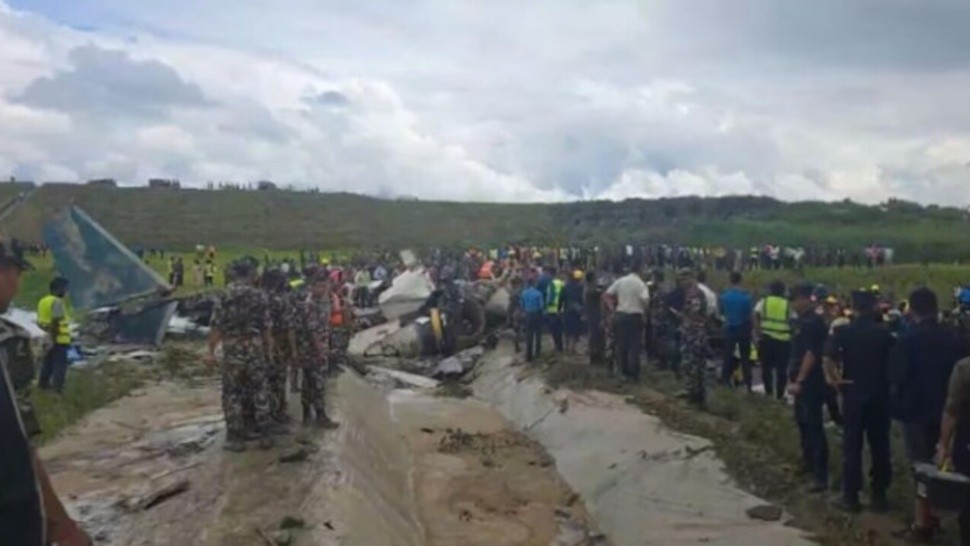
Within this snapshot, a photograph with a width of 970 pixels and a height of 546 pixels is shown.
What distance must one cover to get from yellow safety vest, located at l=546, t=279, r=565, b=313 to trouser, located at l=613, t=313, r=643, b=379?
3.10 metres

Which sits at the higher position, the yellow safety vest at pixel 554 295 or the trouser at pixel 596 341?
the yellow safety vest at pixel 554 295

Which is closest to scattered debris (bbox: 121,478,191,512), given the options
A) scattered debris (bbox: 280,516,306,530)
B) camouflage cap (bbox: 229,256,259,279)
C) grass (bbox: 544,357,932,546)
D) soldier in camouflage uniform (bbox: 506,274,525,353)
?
scattered debris (bbox: 280,516,306,530)

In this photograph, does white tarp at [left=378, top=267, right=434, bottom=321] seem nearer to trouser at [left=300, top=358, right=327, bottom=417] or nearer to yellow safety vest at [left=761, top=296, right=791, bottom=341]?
yellow safety vest at [left=761, top=296, right=791, bottom=341]

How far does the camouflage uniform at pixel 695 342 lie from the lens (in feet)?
45.0

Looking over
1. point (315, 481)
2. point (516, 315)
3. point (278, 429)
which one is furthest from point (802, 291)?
point (516, 315)

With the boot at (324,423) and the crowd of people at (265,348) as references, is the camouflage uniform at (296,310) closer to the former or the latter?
the crowd of people at (265,348)

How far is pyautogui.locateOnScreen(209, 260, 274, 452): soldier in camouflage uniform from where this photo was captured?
10.1 meters

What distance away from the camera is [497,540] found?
1039 centimetres

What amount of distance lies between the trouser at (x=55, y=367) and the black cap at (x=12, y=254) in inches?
455

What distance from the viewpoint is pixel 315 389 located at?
Answer: 1179 cm

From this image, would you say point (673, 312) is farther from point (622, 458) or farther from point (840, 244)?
point (840, 244)

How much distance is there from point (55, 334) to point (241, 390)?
5593 millimetres

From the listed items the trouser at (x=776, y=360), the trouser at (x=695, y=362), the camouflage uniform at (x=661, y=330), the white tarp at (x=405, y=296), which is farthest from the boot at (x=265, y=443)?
the white tarp at (x=405, y=296)

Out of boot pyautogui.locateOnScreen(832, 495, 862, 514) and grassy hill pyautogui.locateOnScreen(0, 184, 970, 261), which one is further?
grassy hill pyautogui.locateOnScreen(0, 184, 970, 261)
